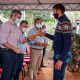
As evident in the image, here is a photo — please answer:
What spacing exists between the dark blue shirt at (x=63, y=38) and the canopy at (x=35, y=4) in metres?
6.11

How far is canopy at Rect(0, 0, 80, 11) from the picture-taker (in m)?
9.90

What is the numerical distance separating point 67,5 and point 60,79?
679cm

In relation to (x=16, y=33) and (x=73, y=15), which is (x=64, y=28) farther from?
(x=73, y=15)

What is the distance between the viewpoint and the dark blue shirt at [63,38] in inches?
141

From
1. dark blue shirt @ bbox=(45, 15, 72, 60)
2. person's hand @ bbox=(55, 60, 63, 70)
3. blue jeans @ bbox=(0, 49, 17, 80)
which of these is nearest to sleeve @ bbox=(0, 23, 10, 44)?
blue jeans @ bbox=(0, 49, 17, 80)

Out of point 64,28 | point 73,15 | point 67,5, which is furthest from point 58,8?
point 73,15

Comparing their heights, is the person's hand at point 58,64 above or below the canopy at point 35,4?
below

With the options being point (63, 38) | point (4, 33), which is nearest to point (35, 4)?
point (4, 33)

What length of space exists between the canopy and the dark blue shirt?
611 cm

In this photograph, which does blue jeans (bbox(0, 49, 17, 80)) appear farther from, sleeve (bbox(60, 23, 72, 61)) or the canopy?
the canopy

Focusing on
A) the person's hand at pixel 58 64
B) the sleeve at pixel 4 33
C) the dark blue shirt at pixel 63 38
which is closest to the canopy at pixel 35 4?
the sleeve at pixel 4 33

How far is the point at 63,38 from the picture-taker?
11.9 ft

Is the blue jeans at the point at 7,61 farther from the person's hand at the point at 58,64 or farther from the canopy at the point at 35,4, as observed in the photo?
the canopy at the point at 35,4

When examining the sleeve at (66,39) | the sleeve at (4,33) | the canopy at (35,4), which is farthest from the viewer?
the canopy at (35,4)
